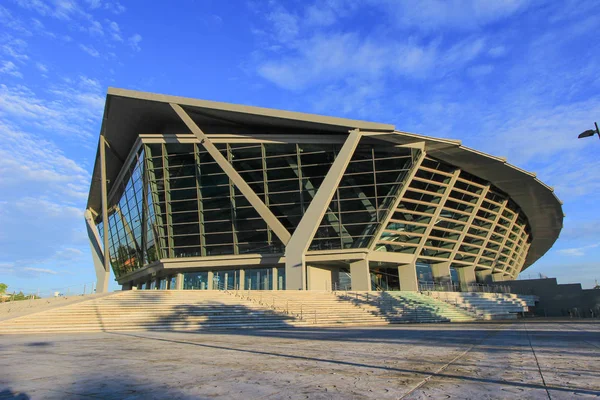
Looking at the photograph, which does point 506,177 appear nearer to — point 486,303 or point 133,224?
point 486,303

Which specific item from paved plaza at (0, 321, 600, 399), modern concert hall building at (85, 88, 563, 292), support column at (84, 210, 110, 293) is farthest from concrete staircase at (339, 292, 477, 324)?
support column at (84, 210, 110, 293)

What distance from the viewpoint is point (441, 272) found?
45031mm

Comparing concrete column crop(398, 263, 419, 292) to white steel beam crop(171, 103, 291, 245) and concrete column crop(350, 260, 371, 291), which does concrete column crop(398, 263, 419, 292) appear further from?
white steel beam crop(171, 103, 291, 245)

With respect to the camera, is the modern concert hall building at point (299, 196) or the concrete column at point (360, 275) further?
the concrete column at point (360, 275)

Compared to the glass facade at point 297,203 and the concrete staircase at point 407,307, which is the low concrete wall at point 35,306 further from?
the concrete staircase at point 407,307

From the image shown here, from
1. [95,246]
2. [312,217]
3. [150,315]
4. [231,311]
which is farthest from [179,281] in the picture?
[95,246]

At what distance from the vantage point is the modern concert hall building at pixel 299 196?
122ft

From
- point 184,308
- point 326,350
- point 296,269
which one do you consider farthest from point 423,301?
point 326,350

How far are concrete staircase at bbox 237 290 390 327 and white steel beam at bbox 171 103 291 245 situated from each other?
992 centimetres

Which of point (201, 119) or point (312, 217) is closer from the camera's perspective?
point (312, 217)

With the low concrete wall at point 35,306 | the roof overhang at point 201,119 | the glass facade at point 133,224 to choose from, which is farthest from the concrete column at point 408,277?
the low concrete wall at point 35,306

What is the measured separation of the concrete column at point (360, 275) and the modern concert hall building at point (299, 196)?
0.11m

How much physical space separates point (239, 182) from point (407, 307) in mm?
20982

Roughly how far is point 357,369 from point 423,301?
2740 centimetres
